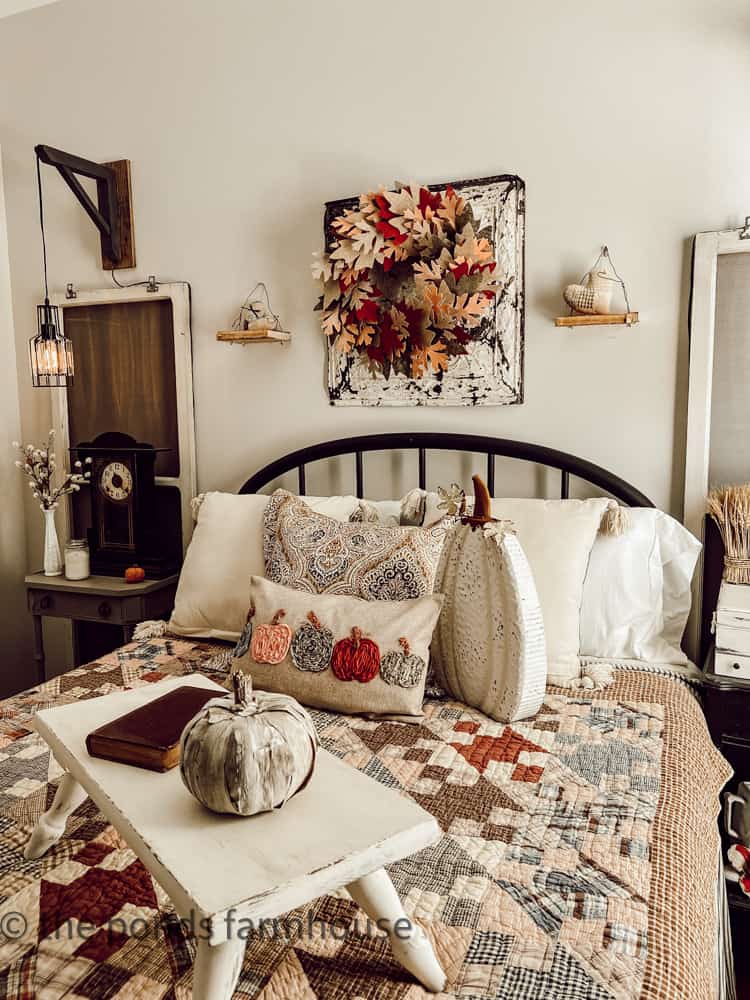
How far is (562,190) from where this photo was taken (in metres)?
2.12

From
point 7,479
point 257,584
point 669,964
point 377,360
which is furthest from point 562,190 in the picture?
point 7,479

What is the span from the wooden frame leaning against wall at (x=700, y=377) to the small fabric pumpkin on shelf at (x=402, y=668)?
2.94 ft

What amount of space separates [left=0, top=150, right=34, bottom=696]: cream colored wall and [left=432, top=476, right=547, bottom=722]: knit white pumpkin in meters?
2.05

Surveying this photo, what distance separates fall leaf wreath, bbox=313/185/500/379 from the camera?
7.04 feet

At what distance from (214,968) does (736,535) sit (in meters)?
1.50

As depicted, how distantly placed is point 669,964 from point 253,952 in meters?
0.51

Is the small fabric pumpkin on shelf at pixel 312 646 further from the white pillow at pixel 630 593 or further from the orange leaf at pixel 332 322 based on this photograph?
the orange leaf at pixel 332 322

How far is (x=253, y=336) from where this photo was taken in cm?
240

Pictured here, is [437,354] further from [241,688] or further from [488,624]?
[241,688]

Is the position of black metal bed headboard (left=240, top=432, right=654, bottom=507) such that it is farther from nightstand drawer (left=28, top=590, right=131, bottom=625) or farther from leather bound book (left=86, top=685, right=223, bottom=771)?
leather bound book (left=86, top=685, right=223, bottom=771)

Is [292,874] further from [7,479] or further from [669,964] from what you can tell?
[7,479]

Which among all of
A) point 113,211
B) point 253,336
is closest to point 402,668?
point 253,336

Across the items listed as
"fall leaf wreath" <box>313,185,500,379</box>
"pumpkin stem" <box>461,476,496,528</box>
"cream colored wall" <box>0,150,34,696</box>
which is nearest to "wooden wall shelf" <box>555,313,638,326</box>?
"fall leaf wreath" <box>313,185,500,379</box>

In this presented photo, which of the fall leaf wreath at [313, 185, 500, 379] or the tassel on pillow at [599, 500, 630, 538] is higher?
the fall leaf wreath at [313, 185, 500, 379]
